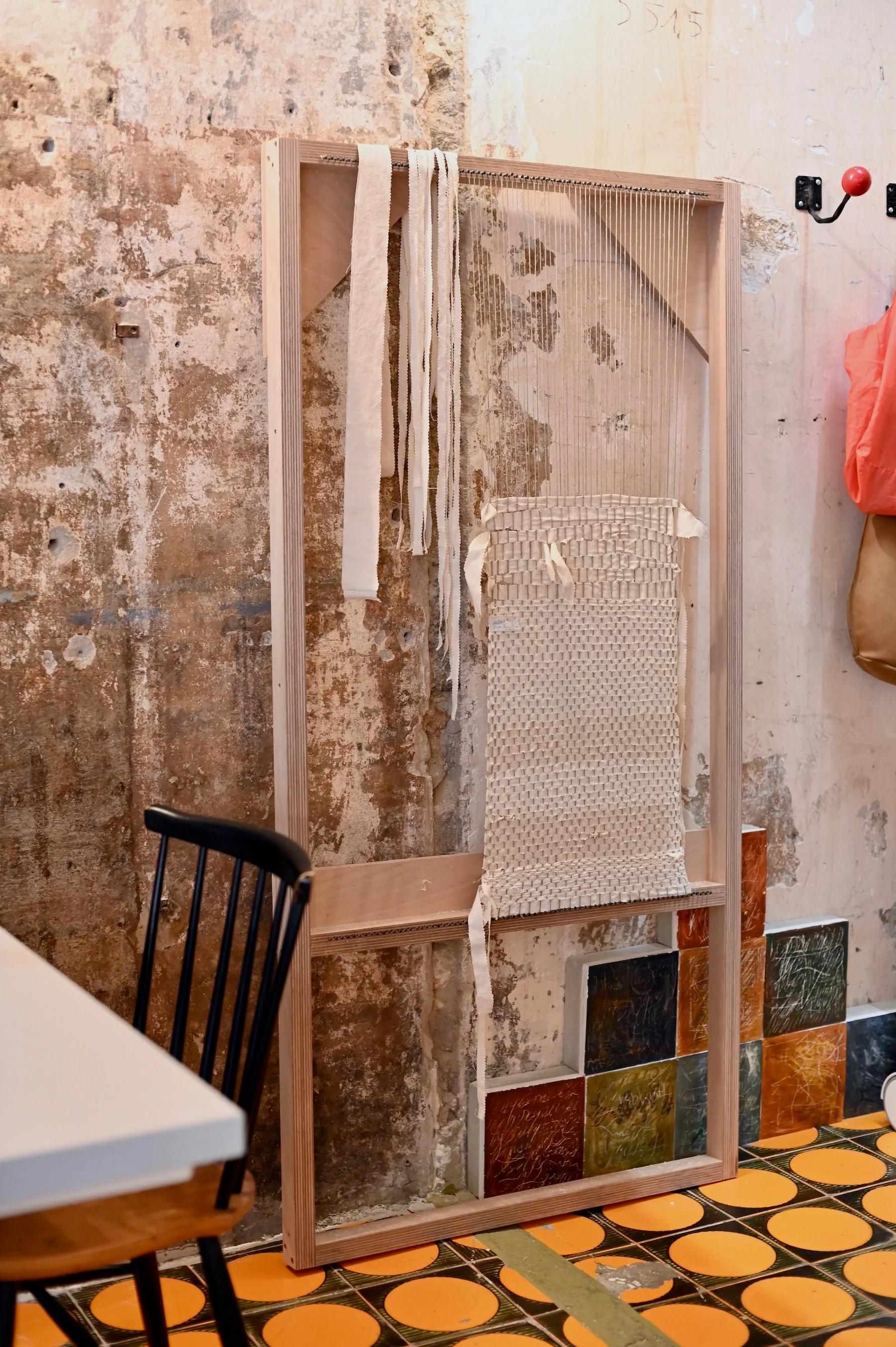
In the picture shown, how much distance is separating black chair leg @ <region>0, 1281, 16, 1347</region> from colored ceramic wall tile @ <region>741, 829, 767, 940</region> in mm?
1851

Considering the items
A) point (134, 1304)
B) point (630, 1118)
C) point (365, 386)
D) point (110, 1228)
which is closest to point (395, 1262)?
point (134, 1304)

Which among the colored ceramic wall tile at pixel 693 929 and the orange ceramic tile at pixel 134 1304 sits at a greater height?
the colored ceramic wall tile at pixel 693 929

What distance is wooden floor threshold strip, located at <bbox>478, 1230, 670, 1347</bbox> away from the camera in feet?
6.61

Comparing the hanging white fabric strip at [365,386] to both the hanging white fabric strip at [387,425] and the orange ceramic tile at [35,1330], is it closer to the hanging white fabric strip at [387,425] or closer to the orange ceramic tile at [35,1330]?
the hanging white fabric strip at [387,425]

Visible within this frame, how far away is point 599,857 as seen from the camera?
7.89 ft

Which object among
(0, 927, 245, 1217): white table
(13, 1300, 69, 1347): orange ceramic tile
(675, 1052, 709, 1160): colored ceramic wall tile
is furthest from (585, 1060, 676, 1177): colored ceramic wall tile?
(0, 927, 245, 1217): white table

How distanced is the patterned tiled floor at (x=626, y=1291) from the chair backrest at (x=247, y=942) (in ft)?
2.48

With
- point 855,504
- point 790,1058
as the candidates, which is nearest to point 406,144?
point 855,504

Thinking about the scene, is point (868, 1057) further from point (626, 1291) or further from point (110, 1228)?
point (110, 1228)

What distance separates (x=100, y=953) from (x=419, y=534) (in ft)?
2.98

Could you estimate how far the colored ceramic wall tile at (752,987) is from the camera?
2.72 meters

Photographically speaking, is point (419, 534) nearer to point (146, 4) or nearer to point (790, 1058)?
point (146, 4)

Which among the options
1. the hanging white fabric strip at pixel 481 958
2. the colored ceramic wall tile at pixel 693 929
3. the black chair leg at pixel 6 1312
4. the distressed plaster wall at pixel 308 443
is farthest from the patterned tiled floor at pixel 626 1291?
the black chair leg at pixel 6 1312

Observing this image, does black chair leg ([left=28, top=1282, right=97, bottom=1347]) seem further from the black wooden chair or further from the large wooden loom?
the large wooden loom
